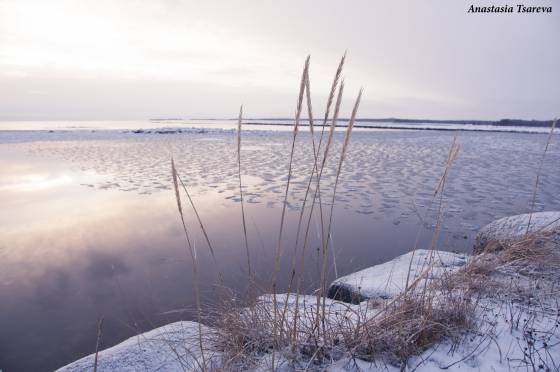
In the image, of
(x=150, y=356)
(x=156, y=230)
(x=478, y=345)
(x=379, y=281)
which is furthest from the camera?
(x=156, y=230)

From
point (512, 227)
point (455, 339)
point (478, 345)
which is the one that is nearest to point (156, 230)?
point (455, 339)

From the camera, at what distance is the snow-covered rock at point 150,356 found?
6.58 ft

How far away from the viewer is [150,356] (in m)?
2.09

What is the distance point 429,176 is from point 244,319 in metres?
9.37

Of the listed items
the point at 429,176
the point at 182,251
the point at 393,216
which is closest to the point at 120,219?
A: the point at 182,251

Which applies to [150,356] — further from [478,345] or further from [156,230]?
[156,230]

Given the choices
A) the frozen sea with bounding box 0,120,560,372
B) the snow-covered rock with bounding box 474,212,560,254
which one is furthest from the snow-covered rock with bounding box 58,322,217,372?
Answer: the snow-covered rock with bounding box 474,212,560,254

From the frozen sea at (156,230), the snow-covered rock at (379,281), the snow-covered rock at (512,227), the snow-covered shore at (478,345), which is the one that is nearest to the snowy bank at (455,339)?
the snow-covered shore at (478,345)

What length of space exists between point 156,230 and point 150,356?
3.45 meters

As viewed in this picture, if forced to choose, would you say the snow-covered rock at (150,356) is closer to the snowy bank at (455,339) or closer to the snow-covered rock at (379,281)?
the snowy bank at (455,339)

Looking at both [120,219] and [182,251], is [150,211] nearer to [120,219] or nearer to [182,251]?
[120,219]

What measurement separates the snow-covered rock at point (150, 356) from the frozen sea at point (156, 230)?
0.48 metres

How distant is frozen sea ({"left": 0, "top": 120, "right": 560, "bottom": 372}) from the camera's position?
9.96 feet

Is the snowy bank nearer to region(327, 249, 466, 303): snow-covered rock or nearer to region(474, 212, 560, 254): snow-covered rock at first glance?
region(327, 249, 466, 303): snow-covered rock
